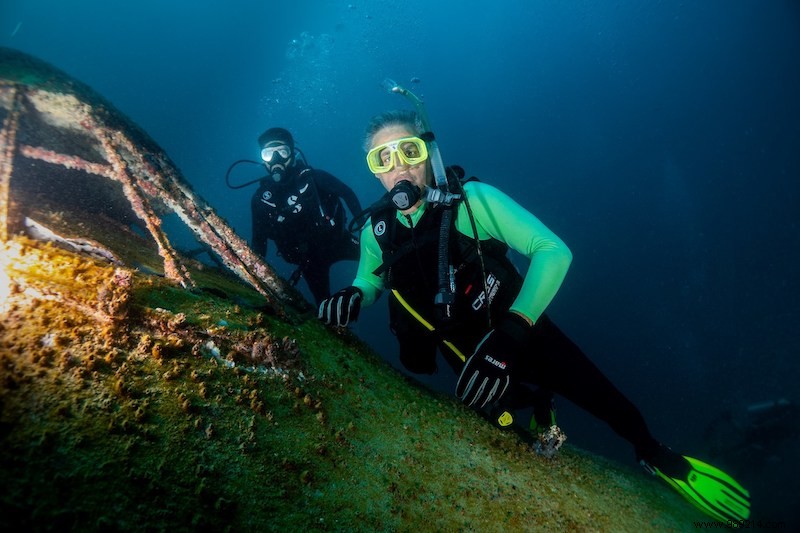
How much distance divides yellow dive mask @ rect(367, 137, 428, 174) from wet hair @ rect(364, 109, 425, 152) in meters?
0.28

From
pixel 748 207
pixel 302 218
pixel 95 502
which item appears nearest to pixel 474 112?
pixel 748 207

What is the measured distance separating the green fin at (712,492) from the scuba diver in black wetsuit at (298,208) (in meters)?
5.90

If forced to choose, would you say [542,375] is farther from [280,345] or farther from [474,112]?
[474,112]

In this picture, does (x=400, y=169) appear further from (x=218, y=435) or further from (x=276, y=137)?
(x=276, y=137)

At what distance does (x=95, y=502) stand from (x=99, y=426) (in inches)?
11.5

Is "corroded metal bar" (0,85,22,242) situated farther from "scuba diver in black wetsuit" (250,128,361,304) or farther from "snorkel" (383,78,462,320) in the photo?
"scuba diver in black wetsuit" (250,128,361,304)

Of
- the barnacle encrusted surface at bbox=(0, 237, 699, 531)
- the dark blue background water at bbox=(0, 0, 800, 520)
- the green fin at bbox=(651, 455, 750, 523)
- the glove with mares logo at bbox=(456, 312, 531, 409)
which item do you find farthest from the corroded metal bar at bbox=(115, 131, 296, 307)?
the dark blue background water at bbox=(0, 0, 800, 520)

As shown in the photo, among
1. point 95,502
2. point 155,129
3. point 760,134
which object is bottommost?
point 95,502

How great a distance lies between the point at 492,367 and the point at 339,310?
1.38 meters

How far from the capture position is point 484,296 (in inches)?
121

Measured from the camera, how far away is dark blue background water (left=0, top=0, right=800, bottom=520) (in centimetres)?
2561

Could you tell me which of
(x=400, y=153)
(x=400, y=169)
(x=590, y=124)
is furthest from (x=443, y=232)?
(x=590, y=124)

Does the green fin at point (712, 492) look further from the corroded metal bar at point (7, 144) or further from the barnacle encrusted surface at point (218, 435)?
the corroded metal bar at point (7, 144)

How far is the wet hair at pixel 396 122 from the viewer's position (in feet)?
11.6
